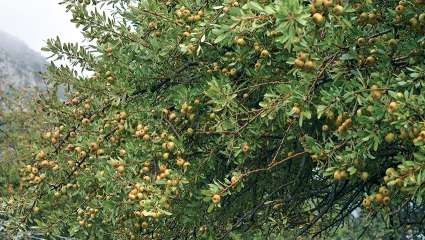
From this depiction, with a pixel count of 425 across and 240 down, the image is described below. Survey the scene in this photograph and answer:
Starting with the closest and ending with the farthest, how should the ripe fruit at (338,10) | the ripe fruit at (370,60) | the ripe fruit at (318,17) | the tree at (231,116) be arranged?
the ripe fruit at (318,17) < the ripe fruit at (338,10) < the tree at (231,116) < the ripe fruit at (370,60)

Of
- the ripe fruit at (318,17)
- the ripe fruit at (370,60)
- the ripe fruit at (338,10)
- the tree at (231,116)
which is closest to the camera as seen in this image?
the ripe fruit at (318,17)

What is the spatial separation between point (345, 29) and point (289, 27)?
113 cm

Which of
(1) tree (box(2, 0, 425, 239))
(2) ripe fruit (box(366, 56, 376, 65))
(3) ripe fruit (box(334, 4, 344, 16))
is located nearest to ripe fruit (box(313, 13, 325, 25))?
(1) tree (box(2, 0, 425, 239))

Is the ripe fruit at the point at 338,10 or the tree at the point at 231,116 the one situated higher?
the ripe fruit at the point at 338,10

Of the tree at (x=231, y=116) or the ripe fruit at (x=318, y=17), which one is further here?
the tree at (x=231, y=116)

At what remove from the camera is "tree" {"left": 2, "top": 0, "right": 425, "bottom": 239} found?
4.76 metres

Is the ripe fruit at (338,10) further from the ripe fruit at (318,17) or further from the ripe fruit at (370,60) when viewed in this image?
the ripe fruit at (370,60)

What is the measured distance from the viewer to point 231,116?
5621 millimetres

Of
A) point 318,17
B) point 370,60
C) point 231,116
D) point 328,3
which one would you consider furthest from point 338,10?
point 231,116

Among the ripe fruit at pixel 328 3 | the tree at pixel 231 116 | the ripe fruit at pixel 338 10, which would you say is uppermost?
the ripe fruit at pixel 328 3

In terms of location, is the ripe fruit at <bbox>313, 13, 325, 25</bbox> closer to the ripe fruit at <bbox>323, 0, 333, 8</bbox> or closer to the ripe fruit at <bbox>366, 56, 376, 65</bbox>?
the ripe fruit at <bbox>323, 0, 333, 8</bbox>

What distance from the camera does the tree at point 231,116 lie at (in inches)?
187

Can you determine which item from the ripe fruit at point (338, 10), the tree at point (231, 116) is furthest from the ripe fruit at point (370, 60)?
the ripe fruit at point (338, 10)

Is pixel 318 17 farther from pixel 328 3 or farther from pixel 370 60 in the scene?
pixel 370 60
